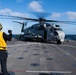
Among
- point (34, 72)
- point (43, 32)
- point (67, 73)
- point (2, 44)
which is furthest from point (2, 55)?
point (43, 32)

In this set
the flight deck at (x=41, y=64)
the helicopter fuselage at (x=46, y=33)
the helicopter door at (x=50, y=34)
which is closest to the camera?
the flight deck at (x=41, y=64)

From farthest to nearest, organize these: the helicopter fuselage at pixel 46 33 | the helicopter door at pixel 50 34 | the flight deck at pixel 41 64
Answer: the helicopter door at pixel 50 34, the helicopter fuselage at pixel 46 33, the flight deck at pixel 41 64

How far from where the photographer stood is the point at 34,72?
→ 9.03 metres

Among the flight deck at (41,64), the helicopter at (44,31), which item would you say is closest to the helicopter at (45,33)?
the helicopter at (44,31)

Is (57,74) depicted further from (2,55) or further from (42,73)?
(2,55)

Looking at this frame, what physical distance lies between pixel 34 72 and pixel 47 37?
92.5 feet

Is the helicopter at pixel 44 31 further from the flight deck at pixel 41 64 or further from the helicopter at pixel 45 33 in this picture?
the flight deck at pixel 41 64

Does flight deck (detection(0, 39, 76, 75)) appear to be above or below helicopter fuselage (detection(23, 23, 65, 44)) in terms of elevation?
below

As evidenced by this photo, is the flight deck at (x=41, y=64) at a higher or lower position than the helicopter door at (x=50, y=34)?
lower

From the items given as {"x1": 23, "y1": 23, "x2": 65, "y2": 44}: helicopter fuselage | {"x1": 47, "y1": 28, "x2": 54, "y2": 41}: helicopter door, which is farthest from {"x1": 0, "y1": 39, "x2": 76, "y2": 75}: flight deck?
{"x1": 47, "y1": 28, "x2": 54, "y2": 41}: helicopter door

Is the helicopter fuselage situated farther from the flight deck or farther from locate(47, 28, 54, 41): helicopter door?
the flight deck

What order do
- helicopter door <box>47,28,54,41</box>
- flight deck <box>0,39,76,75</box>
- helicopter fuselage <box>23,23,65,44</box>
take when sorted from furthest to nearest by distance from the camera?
1. helicopter door <box>47,28,54,41</box>
2. helicopter fuselage <box>23,23,65,44</box>
3. flight deck <box>0,39,76,75</box>

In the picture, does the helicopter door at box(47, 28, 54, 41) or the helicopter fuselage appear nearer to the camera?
the helicopter fuselage

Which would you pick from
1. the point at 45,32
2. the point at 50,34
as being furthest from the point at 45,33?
A: the point at 50,34
